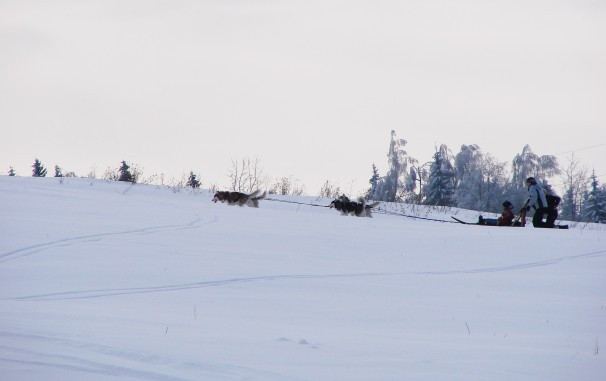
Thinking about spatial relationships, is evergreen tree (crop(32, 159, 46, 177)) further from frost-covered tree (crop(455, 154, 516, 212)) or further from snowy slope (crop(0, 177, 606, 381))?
snowy slope (crop(0, 177, 606, 381))

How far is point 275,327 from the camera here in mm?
4398

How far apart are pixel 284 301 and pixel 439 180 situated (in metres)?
45.8

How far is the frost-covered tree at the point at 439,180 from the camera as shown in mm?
49562

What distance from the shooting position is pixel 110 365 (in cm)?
299

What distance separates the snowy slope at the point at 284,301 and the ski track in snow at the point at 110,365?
0.01 metres

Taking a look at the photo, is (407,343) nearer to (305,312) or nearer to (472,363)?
(472,363)

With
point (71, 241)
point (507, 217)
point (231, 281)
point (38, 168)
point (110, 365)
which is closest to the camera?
point (110, 365)

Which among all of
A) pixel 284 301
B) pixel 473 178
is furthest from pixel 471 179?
pixel 284 301

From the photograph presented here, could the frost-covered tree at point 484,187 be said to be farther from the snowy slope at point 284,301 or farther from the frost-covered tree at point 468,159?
the snowy slope at point 284,301

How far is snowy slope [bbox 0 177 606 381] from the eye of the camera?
322cm

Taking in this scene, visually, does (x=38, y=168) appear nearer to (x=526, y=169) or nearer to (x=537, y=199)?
(x=526, y=169)

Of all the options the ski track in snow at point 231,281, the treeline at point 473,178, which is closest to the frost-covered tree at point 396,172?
the treeline at point 473,178

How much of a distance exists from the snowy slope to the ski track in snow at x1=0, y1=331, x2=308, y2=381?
1 cm

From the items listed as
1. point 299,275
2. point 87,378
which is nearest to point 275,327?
point 87,378
